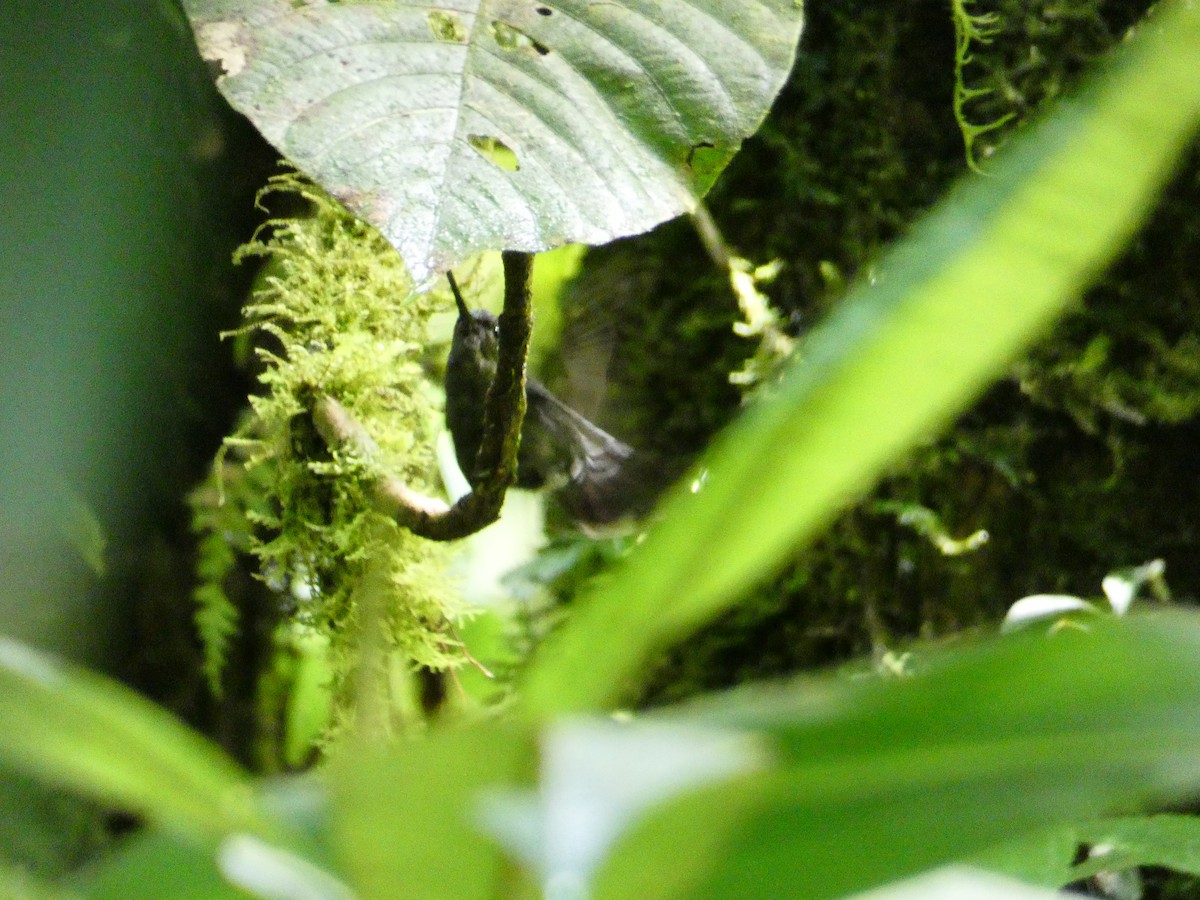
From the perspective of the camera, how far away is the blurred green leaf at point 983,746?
0.68 feet

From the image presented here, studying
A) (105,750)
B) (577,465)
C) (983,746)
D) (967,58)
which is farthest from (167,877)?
(967,58)

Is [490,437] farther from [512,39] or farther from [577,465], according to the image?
[577,465]

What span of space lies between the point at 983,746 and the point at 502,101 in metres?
0.61

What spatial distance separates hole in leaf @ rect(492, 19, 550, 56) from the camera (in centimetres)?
75

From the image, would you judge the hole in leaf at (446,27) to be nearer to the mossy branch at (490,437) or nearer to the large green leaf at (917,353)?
the mossy branch at (490,437)

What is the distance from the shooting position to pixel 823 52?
1.48 meters

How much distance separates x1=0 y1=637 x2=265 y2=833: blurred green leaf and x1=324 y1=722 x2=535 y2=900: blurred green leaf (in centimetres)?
3

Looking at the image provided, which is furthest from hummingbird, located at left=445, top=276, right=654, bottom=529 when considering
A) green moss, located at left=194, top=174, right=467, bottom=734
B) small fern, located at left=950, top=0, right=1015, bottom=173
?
small fern, located at left=950, top=0, right=1015, bottom=173

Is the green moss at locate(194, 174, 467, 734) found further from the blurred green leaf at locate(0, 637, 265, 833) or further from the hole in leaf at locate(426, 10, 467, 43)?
the blurred green leaf at locate(0, 637, 265, 833)

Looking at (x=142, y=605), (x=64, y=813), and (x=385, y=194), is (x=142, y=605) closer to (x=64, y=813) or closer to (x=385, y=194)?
(x=64, y=813)

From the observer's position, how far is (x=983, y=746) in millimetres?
213

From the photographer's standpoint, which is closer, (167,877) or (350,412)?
(167,877)

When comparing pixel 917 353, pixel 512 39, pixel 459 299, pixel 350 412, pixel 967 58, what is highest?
pixel 917 353

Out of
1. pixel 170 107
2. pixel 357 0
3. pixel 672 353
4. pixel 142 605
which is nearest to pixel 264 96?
pixel 357 0
